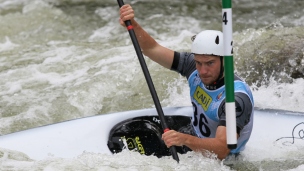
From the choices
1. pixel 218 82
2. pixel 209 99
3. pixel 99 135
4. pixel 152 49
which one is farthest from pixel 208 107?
pixel 99 135

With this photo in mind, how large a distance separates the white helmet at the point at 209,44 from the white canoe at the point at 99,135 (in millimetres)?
786

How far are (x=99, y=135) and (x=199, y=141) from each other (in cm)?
101

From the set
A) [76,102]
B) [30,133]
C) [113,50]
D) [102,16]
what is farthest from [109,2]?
[30,133]

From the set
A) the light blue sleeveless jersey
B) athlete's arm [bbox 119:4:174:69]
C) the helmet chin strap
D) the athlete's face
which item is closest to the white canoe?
the light blue sleeveless jersey

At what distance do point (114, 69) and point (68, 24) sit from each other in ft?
6.56

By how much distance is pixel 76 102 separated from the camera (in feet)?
18.8

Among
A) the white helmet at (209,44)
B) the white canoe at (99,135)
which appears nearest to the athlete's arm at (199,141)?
the white helmet at (209,44)

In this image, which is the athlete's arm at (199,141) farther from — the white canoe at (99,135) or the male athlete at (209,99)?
the white canoe at (99,135)

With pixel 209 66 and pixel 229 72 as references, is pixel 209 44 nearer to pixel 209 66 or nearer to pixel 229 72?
pixel 209 66

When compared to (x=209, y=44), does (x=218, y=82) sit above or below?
below

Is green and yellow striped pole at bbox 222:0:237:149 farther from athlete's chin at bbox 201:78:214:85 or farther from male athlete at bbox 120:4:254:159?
athlete's chin at bbox 201:78:214:85

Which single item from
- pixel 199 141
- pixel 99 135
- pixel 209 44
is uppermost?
pixel 209 44

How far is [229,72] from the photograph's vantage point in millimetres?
2834

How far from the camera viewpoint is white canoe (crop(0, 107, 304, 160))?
12.9 ft
